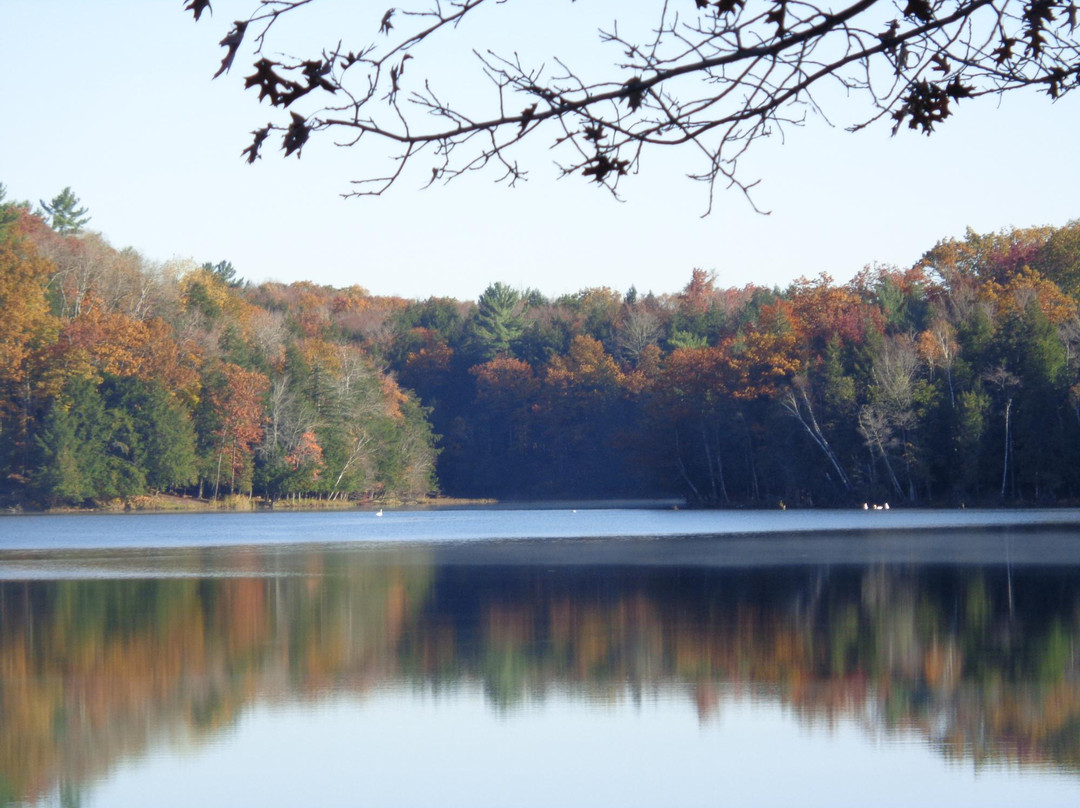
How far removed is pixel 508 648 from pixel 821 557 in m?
13.7

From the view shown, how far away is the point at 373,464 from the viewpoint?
73.6 metres

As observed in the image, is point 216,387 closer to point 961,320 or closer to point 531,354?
point 531,354

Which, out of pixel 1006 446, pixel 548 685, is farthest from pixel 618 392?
pixel 548 685

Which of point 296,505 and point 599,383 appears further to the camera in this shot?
point 599,383

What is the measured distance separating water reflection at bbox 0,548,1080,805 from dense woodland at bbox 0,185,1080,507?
33980 millimetres

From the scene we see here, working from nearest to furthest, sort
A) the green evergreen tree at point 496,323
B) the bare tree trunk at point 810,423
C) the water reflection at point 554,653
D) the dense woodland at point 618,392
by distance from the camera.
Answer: the water reflection at point 554,653, the dense woodland at point 618,392, the bare tree trunk at point 810,423, the green evergreen tree at point 496,323

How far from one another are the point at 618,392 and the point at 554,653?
6764 cm

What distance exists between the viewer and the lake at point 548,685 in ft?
28.2

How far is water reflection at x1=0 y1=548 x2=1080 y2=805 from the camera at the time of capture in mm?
10086

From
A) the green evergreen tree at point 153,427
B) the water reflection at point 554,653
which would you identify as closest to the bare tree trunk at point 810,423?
the green evergreen tree at point 153,427

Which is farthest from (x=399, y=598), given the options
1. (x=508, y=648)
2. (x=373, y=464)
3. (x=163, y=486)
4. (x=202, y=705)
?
(x=373, y=464)

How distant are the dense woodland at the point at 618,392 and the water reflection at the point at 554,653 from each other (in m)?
34.0

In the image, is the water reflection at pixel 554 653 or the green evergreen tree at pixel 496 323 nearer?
the water reflection at pixel 554 653

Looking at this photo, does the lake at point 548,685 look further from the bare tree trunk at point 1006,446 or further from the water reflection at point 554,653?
the bare tree trunk at point 1006,446
